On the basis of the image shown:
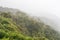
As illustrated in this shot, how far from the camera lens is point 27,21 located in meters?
82.9

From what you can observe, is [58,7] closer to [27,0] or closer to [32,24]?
[27,0]

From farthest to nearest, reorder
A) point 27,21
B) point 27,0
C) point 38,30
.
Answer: point 27,0 < point 27,21 < point 38,30

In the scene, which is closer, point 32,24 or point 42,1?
point 32,24

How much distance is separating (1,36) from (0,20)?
20.4 metres

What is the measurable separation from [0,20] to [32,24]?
18951 millimetres

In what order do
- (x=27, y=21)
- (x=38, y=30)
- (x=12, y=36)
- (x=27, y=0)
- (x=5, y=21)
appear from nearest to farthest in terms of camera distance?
(x=12, y=36), (x=5, y=21), (x=38, y=30), (x=27, y=21), (x=27, y=0)

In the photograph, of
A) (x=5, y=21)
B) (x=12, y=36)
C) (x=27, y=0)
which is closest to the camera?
(x=12, y=36)

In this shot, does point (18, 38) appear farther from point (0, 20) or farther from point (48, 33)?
point (48, 33)

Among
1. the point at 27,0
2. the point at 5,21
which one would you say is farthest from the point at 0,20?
the point at 27,0

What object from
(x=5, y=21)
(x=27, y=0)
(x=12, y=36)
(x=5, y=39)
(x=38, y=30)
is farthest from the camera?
(x=27, y=0)

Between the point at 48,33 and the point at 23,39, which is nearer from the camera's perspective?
the point at 23,39

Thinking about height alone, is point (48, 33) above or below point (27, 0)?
below

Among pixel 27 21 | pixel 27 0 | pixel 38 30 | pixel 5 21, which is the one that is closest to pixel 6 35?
pixel 5 21

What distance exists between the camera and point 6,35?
141ft
